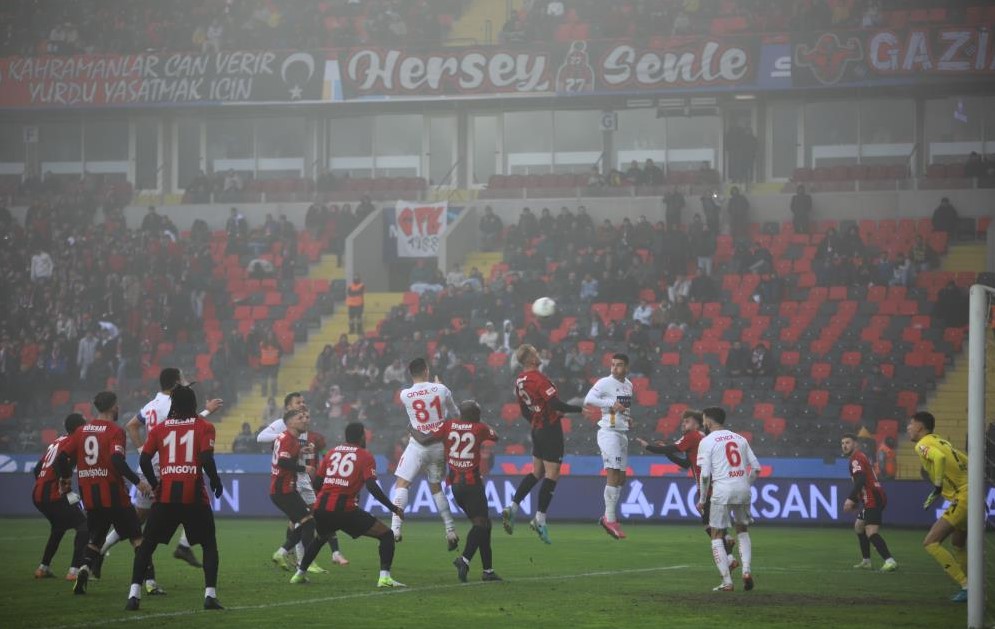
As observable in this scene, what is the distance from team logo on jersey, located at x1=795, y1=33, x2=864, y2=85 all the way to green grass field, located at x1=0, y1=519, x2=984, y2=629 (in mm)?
19844

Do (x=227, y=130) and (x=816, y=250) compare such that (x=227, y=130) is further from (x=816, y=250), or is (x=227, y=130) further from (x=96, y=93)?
(x=816, y=250)

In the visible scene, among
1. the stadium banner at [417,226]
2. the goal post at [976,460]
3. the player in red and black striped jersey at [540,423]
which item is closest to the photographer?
the goal post at [976,460]

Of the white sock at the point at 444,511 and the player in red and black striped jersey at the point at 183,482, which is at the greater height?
the player in red and black striped jersey at the point at 183,482

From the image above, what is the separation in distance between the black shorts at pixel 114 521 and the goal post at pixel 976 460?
8.77 metres

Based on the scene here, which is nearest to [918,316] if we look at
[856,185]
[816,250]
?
[816,250]

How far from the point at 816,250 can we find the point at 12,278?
21.9m

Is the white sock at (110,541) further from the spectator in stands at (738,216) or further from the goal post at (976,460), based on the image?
the spectator in stands at (738,216)

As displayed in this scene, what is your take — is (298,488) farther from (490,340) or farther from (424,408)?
(490,340)

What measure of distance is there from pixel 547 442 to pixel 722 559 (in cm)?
410

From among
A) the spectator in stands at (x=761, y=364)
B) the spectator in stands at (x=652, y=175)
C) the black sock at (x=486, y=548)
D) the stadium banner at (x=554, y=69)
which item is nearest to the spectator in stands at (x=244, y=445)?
the spectator in stands at (x=761, y=364)

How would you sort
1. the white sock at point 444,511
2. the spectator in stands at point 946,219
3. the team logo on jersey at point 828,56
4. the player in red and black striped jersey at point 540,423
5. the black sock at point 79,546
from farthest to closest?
the team logo on jersey at point 828,56 < the spectator in stands at point 946,219 < the white sock at point 444,511 < the player in red and black striped jersey at point 540,423 < the black sock at point 79,546

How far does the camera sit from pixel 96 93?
47188 millimetres

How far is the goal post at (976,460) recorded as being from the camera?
13.5 m

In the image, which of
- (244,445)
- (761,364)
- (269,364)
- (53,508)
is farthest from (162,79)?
(53,508)
